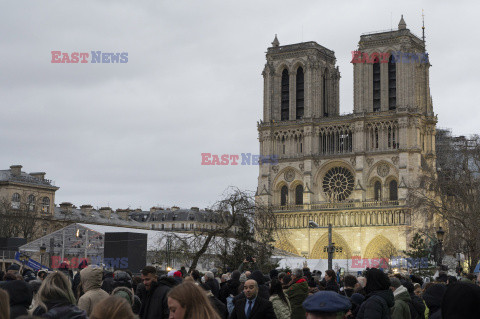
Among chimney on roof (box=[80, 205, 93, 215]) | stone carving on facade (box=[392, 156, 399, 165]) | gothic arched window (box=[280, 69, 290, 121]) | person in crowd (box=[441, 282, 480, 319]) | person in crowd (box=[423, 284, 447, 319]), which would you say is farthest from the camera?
chimney on roof (box=[80, 205, 93, 215])

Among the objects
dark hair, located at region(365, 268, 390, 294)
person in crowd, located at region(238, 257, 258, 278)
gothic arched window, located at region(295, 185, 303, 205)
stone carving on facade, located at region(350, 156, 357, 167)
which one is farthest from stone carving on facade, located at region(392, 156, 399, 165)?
dark hair, located at region(365, 268, 390, 294)

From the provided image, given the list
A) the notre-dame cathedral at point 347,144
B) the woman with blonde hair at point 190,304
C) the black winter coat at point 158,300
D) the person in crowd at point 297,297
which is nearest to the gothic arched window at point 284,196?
the notre-dame cathedral at point 347,144

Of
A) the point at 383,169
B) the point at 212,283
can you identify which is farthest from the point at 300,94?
the point at 212,283

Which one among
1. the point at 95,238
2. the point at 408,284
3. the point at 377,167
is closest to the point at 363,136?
the point at 377,167

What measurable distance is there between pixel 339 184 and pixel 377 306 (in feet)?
196

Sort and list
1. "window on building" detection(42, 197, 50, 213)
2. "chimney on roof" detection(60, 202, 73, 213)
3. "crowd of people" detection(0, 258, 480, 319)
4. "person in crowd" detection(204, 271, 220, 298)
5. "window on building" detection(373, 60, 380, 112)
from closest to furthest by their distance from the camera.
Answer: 1. "crowd of people" detection(0, 258, 480, 319)
2. "person in crowd" detection(204, 271, 220, 298)
3. "window on building" detection(373, 60, 380, 112)
4. "window on building" detection(42, 197, 50, 213)
5. "chimney on roof" detection(60, 202, 73, 213)

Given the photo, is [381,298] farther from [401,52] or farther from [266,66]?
[266,66]

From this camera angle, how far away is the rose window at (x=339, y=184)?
67.0 meters

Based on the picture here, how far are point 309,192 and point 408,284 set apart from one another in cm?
5562

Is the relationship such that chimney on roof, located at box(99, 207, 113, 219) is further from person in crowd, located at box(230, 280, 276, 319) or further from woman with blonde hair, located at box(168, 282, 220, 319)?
woman with blonde hair, located at box(168, 282, 220, 319)

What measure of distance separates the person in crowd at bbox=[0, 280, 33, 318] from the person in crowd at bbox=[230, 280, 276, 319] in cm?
320

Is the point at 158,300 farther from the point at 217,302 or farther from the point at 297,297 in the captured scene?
the point at 297,297

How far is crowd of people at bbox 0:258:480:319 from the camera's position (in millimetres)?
4723

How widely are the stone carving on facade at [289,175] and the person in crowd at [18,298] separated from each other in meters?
62.5
